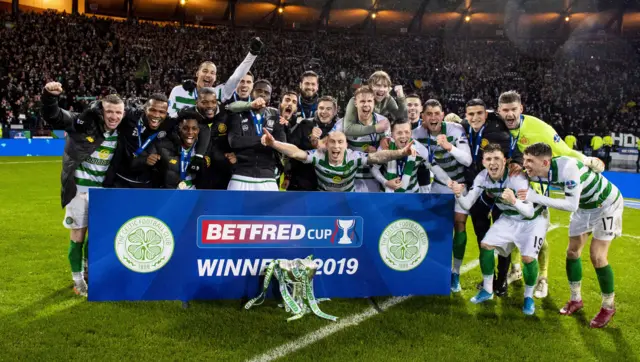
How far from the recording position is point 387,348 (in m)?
4.06

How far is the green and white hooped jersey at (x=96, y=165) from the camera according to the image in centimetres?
505

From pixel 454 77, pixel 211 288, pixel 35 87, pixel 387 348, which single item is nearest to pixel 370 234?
pixel 387 348

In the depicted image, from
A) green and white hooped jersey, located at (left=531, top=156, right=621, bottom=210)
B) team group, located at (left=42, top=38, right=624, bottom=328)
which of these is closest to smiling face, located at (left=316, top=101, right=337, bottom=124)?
team group, located at (left=42, top=38, right=624, bottom=328)

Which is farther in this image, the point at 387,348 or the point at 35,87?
the point at 35,87

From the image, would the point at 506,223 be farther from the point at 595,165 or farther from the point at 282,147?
the point at 282,147

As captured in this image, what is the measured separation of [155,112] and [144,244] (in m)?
1.35

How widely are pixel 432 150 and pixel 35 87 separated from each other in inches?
957

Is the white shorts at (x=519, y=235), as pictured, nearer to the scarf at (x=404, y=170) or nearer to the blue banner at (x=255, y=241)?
the blue banner at (x=255, y=241)

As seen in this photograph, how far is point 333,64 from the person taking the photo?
37.2m

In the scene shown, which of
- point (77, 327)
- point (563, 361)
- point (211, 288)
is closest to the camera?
point (563, 361)

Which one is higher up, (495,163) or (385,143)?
(385,143)

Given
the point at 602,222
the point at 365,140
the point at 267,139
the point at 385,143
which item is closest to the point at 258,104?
the point at 267,139

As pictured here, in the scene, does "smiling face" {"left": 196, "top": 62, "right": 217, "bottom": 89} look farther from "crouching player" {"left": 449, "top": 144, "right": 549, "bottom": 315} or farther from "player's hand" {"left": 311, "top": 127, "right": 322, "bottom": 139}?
"crouching player" {"left": 449, "top": 144, "right": 549, "bottom": 315}

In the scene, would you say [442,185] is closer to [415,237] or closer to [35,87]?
[415,237]
